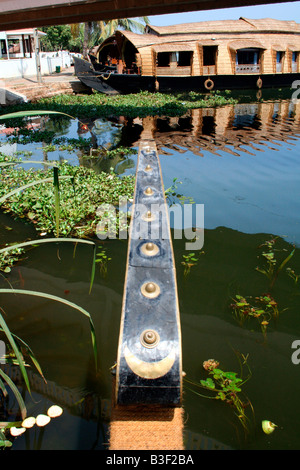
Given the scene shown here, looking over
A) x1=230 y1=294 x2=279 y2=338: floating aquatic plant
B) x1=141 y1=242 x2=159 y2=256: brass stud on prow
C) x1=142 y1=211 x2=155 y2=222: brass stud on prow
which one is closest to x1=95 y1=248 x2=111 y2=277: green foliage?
x1=142 y1=211 x2=155 y2=222: brass stud on prow

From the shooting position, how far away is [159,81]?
17094 millimetres

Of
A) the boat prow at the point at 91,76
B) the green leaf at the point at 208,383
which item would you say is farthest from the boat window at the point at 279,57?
the green leaf at the point at 208,383

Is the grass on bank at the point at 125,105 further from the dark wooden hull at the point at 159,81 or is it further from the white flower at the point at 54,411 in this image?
the white flower at the point at 54,411

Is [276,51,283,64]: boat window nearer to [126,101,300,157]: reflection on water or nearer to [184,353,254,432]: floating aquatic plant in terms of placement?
[126,101,300,157]: reflection on water

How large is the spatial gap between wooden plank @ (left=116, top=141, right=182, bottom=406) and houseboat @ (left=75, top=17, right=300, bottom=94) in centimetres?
1585

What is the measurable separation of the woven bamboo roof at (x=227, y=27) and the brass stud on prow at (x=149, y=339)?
19407mm

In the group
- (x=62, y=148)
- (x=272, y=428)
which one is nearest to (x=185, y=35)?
(x=62, y=148)

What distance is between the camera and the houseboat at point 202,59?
16.6 meters

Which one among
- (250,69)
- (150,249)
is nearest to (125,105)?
(250,69)

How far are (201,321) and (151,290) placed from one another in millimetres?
1398

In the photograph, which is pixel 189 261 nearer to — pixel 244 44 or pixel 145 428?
pixel 145 428

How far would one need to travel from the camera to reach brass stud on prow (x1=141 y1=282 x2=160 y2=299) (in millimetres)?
1792

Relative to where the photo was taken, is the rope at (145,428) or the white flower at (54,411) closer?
the rope at (145,428)
